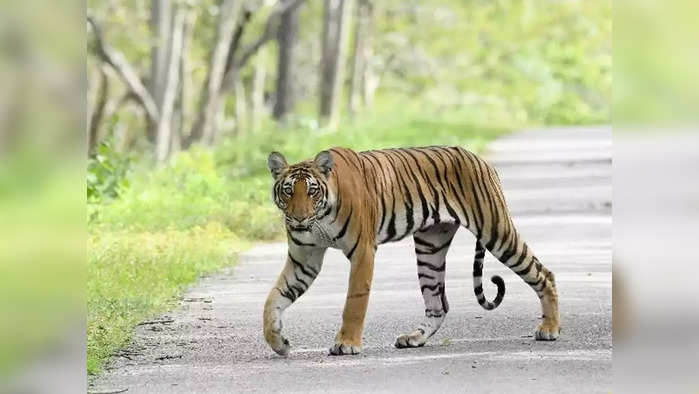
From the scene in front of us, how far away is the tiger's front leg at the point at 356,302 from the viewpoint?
23.3 ft

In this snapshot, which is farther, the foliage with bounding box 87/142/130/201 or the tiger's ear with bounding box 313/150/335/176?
the foliage with bounding box 87/142/130/201

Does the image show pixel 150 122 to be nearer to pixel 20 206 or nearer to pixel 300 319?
pixel 300 319

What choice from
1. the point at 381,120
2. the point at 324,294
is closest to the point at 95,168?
the point at 324,294

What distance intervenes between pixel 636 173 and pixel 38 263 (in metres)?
1.73

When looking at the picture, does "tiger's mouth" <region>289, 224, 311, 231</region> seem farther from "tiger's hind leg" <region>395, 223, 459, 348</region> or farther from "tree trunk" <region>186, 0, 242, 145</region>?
"tree trunk" <region>186, 0, 242, 145</region>

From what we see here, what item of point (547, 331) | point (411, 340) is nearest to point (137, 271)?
point (411, 340)

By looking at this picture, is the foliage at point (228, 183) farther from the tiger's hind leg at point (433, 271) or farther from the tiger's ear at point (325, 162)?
the tiger's ear at point (325, 162)

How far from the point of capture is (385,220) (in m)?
7.50

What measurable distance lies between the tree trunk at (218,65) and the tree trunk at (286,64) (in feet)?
15.6

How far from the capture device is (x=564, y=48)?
5700 cm

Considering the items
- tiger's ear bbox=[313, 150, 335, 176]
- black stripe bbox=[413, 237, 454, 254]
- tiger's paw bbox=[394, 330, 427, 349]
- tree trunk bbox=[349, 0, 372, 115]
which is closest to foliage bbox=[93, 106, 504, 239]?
black stripe bbox=[413, 237, 454, 254]

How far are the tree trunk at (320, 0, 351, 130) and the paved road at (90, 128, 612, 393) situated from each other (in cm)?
1382

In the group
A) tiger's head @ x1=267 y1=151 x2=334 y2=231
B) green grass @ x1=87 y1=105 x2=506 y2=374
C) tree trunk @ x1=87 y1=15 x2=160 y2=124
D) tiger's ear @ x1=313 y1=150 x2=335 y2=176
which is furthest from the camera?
tree trunk @ x1=87 y1=15 x2=160 y2=124

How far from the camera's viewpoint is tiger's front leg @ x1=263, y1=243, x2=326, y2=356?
715 cm
